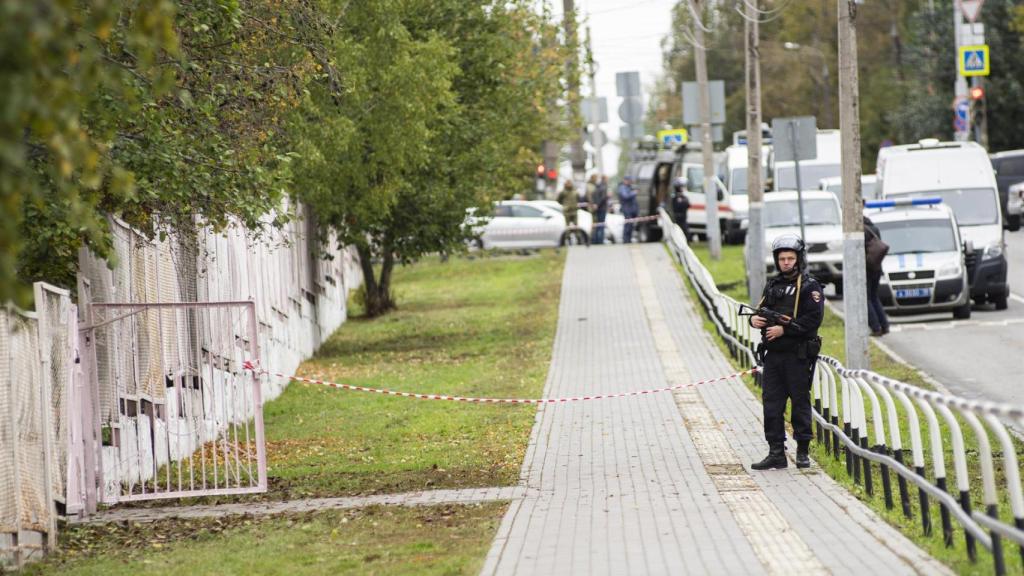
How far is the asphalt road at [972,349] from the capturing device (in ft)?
58.0

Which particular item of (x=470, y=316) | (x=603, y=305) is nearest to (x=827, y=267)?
(x=603, y=305)

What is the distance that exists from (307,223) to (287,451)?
11637mm

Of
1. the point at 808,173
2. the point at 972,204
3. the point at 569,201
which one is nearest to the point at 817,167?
the point at 808,173

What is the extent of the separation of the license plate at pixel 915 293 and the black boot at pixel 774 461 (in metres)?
13.5

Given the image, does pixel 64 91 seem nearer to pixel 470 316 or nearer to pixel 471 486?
pixel 471 486

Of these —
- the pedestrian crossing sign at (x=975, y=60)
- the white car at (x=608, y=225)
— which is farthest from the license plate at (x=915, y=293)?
the pedestrian crossing sign at (x=975, y=60)

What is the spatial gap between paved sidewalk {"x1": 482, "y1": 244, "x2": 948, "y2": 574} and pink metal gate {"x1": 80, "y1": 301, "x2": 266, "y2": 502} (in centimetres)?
244

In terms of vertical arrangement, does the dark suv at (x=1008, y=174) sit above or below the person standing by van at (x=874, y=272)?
above

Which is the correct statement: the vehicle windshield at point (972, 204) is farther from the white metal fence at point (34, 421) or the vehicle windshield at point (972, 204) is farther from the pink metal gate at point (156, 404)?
the white metal fence at point (34, 421)

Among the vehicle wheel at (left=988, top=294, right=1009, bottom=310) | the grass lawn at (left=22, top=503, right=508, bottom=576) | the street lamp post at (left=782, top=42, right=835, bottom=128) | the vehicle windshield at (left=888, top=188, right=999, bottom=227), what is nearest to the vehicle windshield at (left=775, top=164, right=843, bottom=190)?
the vehicle windshield at (left=888, top=188, right=999, bottom=227)

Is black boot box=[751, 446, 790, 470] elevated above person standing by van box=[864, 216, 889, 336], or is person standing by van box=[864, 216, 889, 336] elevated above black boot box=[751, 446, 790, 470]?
person standing by van box=[864, 216, 889, 336]

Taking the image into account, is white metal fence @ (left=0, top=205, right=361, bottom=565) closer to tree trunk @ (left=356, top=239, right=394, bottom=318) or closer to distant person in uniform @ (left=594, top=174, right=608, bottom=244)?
tree trunk @ (left=356, top=239, right=394, bottom=318)

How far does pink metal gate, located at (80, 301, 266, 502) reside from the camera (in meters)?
12.2

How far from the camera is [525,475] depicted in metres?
12.7
